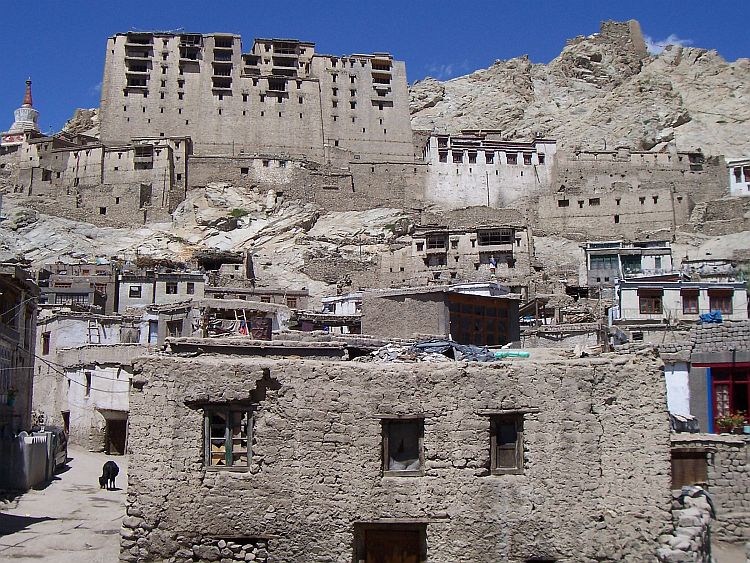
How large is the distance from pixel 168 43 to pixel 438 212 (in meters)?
30.2

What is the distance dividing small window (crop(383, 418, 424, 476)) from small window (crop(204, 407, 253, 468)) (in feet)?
6.97

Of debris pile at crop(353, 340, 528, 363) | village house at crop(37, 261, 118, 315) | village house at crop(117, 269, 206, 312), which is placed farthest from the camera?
village house at crop(117, 269, 206, 312)

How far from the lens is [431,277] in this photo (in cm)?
5169

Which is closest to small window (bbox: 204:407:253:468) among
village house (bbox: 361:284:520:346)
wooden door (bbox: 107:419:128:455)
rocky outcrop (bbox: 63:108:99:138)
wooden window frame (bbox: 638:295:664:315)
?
village house (bbox: 361:284:520:346)

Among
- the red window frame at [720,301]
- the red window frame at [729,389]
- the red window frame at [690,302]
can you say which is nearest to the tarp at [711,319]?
the red window frame at [729,389]

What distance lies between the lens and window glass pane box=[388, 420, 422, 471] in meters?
13.3

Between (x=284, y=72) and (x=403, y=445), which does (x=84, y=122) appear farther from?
(x=403, y=445)

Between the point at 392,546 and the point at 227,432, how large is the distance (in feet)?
10.1

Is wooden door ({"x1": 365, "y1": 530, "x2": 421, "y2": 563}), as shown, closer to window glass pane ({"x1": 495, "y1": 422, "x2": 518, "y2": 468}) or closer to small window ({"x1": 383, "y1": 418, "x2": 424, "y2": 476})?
small window ({"x1": 383, "y1": 418, "x2": 424, "y2": 476})

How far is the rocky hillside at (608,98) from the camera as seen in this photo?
83.0m

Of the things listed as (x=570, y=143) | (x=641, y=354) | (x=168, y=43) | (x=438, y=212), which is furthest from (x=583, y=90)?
(x=641, y=354)

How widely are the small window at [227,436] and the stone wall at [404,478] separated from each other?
157 millimetres

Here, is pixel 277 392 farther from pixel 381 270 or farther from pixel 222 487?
pixel 381 270

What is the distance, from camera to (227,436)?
521 inches
